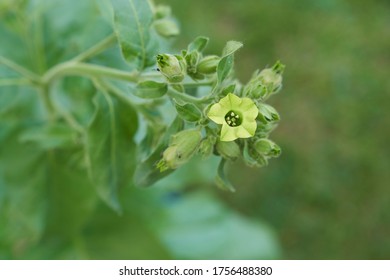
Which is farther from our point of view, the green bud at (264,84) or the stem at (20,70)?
the stem at (20,70)

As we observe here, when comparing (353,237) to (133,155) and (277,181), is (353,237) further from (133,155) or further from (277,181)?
(133,155)

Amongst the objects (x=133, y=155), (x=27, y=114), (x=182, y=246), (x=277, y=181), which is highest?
(x=277, y=181)

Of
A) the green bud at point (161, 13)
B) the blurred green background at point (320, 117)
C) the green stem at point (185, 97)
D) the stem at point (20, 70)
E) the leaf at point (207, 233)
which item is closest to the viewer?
the green stem at point (185, 97)

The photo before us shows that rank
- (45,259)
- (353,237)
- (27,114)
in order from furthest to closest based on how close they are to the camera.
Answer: (353,237) < (45,259) < (27,114)

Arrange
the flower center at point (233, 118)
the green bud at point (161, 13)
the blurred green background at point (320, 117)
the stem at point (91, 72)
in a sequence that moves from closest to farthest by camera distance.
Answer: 1. the flower center at point (233, 118)
2. the stem at point (91, 72)
3. the green bud at point (161, 13)
4. the blurred green background at point (320, 117)

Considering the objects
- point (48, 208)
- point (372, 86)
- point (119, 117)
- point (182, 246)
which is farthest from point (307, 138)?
point (119, 117)

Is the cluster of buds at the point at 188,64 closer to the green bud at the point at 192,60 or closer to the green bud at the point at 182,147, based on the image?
the green bud at the point at 192,60

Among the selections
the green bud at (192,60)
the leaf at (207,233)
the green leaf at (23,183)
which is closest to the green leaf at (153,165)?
the green bud at (192,60)
